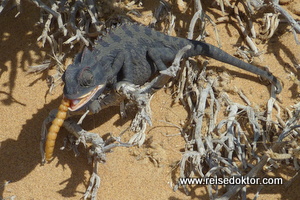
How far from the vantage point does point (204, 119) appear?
4.19 meters

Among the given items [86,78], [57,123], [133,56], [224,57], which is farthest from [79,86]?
[224,57]

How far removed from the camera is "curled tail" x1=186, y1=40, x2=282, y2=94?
14.1 feet

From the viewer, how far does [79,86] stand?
334 cm

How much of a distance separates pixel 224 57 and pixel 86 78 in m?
1.68

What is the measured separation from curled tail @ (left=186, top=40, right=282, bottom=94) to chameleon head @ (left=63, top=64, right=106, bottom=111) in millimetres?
1274

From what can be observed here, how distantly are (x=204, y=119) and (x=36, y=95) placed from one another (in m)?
1.79

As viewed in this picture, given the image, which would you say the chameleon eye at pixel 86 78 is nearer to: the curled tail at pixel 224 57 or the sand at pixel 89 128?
the sand at pixel 89 128

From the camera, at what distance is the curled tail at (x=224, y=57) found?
4295 millimetres

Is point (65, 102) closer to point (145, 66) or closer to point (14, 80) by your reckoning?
point (145, 66)

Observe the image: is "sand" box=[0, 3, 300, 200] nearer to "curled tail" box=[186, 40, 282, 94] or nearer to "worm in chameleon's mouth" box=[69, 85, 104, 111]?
"curled tail" box=[186, 40, 282, 94]

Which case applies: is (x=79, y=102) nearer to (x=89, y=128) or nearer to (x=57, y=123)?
(x=57, y=123)

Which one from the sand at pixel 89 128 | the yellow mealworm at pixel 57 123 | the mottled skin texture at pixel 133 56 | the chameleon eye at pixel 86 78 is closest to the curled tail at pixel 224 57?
the mottled skin texture at pixel 133 56

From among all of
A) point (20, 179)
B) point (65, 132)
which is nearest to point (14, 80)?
point (65, 132)

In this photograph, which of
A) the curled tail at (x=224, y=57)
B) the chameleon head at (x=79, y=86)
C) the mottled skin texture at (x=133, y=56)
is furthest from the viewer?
the curled tail at (x=224, y=57)
